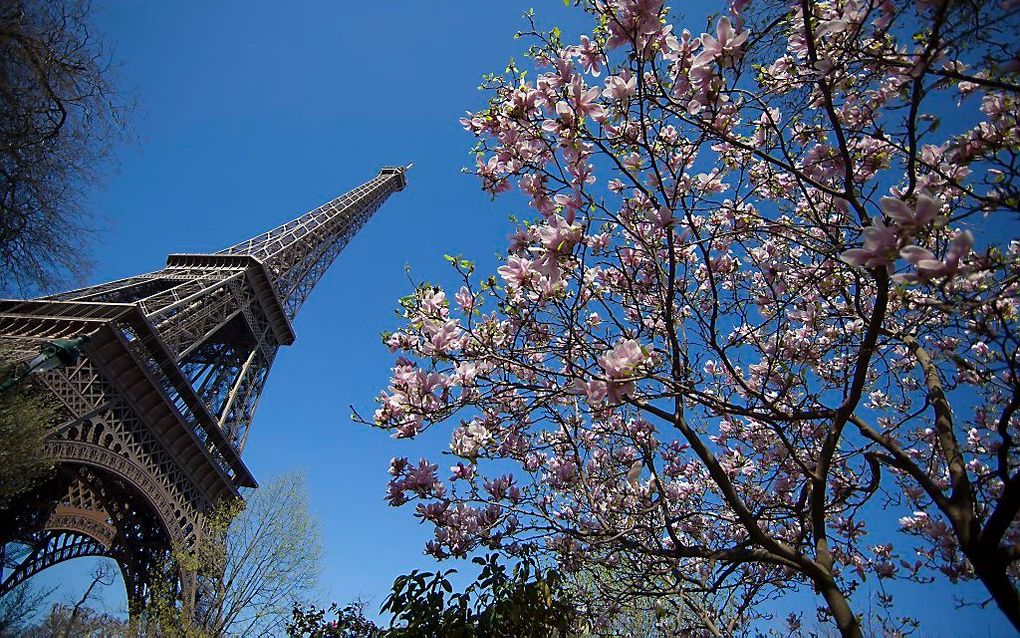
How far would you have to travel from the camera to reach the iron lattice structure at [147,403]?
39.8ft

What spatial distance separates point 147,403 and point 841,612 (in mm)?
15799

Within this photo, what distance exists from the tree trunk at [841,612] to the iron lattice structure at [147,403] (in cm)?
1347

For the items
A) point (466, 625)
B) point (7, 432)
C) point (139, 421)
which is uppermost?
point (139, 421)

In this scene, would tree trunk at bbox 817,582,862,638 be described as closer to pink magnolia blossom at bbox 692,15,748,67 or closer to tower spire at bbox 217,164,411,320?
pink magnolia blossom at bbox 692,15,748,67

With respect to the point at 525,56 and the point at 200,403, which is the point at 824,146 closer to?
the point at 525,56

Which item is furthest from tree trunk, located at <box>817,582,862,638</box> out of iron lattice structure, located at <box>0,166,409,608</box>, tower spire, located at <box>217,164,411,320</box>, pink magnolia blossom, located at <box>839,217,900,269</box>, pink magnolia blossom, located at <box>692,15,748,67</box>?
tower spire, located at <box>217,164,411,320</box>

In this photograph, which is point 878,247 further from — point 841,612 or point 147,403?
point 147,403

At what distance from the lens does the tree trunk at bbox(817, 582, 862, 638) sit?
209cm

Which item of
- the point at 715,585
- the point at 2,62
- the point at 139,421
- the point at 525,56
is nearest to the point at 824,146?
the point at 525,56

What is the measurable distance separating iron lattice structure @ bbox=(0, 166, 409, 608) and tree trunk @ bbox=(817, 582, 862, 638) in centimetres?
1347

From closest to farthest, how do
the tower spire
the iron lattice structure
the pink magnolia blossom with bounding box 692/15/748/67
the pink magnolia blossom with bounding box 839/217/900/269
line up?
the pink magnolia blossom with bounding box 839/217/900/269
the pink magnolia blossom with bounding box 692/15/748/67
the iron lattice structure
the tower spire

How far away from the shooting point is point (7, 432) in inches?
324

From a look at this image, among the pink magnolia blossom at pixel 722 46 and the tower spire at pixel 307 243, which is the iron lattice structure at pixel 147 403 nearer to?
the tower spire at pixel 307 243

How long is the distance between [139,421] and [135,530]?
4375mm
